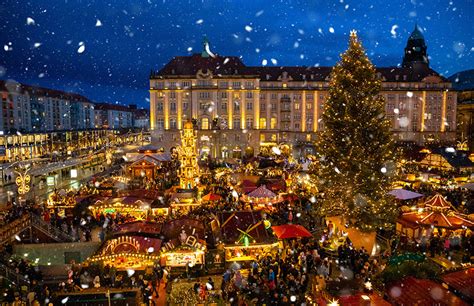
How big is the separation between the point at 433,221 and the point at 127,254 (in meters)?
14.1

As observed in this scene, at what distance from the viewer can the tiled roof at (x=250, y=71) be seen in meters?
54.2

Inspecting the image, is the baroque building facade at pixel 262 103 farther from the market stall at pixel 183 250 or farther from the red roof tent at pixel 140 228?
the market stall at pixel 183 250

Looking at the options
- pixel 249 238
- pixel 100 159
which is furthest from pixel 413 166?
pixel 100 159

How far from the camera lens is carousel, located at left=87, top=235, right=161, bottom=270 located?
1336cm

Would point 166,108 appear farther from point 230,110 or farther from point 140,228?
point 140,228

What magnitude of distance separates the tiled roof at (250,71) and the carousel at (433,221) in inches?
1538

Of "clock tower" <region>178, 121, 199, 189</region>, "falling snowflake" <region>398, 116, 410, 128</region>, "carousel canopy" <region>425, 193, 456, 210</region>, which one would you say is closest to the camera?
"carousel canopy" <region>425, 193, 456, 210</region>

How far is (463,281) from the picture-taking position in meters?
9.04

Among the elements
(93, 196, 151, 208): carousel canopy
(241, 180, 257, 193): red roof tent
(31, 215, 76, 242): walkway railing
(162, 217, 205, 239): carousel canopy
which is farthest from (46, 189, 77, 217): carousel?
(241, 180, 257, 193): red roof tent

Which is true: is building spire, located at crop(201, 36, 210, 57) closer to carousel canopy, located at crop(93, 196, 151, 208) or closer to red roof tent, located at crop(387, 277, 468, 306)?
carousel canopy, located at crop(93, 196, 151, 208)

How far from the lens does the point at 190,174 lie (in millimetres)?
25109

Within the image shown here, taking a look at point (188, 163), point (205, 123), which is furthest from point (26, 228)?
point (205, 123)

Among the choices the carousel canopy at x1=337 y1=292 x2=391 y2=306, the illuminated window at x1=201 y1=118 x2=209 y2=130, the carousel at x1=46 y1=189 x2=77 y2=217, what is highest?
the illuminated window at x1=201 y1=118 x2=209 y2=130

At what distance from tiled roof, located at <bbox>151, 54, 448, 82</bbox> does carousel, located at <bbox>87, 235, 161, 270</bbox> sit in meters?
42.6
